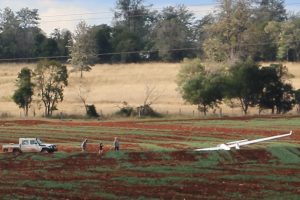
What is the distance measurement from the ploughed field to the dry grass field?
97.3 ft

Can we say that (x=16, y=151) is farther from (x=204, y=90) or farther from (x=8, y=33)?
(x=8, y=33)

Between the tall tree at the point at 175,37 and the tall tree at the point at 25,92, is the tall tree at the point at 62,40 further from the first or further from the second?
the tall tree at the point at 25,92

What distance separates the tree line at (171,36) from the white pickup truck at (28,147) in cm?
7473

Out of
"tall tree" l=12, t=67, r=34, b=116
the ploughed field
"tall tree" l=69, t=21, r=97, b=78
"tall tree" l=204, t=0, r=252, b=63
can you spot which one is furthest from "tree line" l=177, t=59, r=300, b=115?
"tall tree" l=69, t=21, r=97, b=78

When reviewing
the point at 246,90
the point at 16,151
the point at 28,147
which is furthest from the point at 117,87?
the point at 16,151

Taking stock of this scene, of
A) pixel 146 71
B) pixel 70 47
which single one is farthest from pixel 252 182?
pixel 70 47

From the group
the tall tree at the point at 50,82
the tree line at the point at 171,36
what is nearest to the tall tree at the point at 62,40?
the tree line at the point at 171,36

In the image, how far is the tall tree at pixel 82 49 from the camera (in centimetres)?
13300

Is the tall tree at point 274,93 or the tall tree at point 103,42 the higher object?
the tall tree at point 103,42

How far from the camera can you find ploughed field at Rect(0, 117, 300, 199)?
28.5 metres

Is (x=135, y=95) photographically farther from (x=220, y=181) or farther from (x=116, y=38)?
(x=220, y=181)

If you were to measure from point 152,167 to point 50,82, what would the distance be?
59.7m

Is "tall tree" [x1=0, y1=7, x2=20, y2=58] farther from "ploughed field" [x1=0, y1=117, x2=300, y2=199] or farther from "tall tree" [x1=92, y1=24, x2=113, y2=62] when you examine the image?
"ploughed field" [x1=0, y1=117, x2=300, y2=199]

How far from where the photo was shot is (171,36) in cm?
15675
